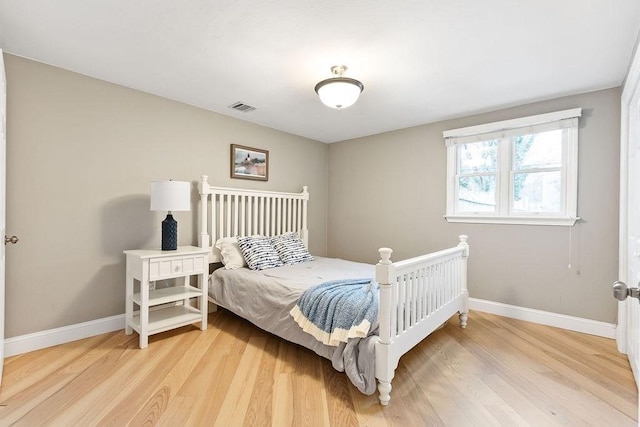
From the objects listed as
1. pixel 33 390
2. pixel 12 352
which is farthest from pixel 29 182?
pixel 33 390

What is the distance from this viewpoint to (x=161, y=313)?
2789mm

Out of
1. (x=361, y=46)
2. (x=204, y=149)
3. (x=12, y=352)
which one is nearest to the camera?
(x=361, y=46)

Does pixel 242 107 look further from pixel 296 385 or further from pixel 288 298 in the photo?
pixel 296 385

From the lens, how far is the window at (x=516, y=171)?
2838mm

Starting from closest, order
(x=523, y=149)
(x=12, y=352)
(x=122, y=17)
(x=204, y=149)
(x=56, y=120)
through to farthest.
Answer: (x=122, y=17) < (x=12, y=352) < (x=56, y=120) < (x=523, y=149) < (x=204, y=149)

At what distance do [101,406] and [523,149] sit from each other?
403cm

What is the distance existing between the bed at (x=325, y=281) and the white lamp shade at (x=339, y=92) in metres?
1.24

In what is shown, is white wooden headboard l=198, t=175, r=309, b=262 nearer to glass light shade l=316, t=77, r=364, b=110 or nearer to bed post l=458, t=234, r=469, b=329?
glass light shade l=316, t=77, r=364, b=110

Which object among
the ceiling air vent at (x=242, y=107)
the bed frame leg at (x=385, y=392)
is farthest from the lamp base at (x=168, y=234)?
the bed frame leg at (x=385, y=392)

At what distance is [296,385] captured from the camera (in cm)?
192

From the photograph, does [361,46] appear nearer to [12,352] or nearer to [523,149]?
[523,149]

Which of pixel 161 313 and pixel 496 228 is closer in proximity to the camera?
pixel 161 313

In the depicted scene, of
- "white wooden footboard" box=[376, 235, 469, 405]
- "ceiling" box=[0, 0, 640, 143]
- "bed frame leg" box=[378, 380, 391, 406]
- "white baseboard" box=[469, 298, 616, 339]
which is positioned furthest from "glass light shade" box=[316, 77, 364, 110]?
"white baseboard" box=[469, 298, 616, 339]

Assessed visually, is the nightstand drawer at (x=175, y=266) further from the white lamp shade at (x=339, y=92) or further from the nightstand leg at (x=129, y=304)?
the white lamp shade at (x=339, y=92)
